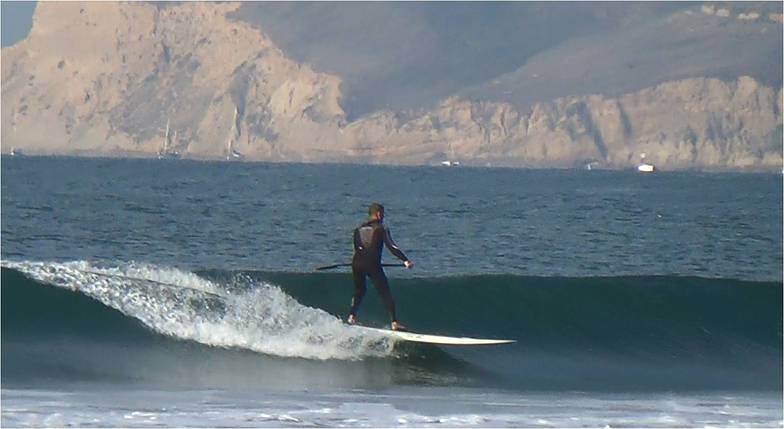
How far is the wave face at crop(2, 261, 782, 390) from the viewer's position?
13727 mm

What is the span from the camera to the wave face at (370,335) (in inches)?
540

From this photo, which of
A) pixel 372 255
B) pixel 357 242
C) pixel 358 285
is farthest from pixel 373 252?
pixel 358 285

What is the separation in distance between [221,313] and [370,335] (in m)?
1.60

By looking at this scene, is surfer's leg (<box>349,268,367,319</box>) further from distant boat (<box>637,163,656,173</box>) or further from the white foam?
distant boat (<box>637,163,656,173</box>)

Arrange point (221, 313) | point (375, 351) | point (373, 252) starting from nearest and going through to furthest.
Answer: point (373, 252) → point (375, 351) → point (221, 313)

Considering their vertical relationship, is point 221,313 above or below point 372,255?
below

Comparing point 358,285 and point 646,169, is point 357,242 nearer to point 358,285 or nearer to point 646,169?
point 358,285

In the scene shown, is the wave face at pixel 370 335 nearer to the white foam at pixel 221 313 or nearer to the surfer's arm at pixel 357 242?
the white foam at pixel 221 313

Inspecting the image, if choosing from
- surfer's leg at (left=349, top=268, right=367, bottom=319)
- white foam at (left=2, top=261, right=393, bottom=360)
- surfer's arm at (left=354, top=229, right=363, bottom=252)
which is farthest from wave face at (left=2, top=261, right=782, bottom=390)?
surfer's arm at (left=354, top=229, right=363, bottom=252)

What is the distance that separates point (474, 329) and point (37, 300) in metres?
4.62

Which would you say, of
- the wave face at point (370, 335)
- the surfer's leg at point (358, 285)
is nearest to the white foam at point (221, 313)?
the wave face at point (370, 335)

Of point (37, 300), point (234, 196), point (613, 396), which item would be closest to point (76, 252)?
point (37, 300)

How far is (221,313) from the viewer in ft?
48.4

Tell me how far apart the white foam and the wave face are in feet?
0.05
